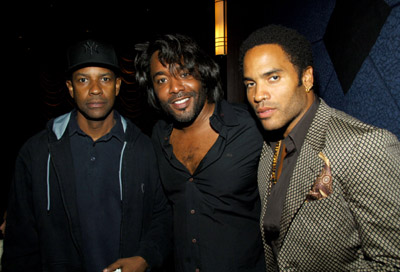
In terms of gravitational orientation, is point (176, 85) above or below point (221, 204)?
above

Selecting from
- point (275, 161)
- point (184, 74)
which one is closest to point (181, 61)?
point (184, 74)

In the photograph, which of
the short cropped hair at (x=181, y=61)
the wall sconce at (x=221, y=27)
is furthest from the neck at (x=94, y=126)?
the wall sconce at (x=221, y=27)

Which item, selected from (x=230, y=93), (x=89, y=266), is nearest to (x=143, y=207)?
(x=89, y=266)

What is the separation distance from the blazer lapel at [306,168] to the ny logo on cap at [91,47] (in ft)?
5.51

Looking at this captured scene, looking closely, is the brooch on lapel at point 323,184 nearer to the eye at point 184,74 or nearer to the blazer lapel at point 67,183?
the eye at point 184,74

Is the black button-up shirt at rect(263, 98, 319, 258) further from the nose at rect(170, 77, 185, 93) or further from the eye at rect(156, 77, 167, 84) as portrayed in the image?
the eye at rect(156, 77, 167, 84)

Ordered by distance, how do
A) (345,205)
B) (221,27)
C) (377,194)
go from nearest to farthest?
1. (377,194)
2. (345,205)
3. (221,27)

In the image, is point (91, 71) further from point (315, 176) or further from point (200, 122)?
point (315, 176)

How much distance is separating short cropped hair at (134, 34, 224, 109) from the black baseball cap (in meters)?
0.45

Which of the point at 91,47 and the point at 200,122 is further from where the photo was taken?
the point at 200,122

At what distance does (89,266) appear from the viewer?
172 centimetres

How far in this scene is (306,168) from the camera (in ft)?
4.08

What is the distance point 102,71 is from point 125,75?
10.6 m

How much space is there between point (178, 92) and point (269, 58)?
2.98 feet
